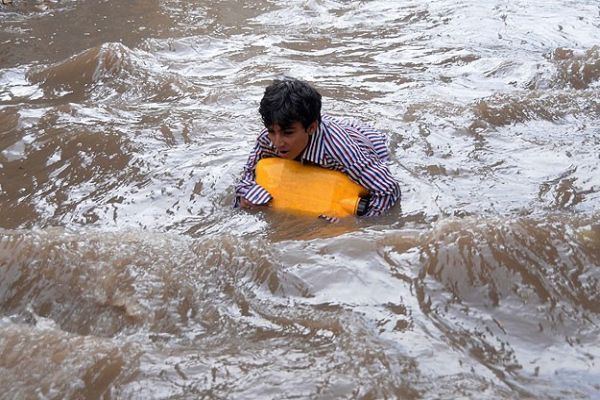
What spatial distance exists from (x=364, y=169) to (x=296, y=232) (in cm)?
53

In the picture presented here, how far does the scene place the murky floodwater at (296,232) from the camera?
264cm

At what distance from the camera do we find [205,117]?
5645 millimetres

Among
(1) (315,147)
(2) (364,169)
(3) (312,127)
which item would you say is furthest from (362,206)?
(3) (312,127)

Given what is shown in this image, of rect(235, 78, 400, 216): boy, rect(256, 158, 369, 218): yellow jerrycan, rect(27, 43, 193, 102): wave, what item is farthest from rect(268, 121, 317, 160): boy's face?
rect(27, 43, 193, 102): wave

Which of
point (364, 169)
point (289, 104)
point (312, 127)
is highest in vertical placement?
point (289, 104)

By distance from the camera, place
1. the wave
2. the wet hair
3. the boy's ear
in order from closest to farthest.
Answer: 1. the wet hair
2. the boy's ear
3. the wave

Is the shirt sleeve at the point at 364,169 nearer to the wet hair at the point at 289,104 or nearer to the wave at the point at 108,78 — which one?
the wet hair at the point at 289,104

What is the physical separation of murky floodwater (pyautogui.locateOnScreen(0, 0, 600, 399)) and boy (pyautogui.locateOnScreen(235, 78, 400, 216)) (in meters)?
0.15

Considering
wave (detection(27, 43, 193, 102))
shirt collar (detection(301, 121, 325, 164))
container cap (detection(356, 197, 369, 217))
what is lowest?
wave (detection(27, 43, 193, 102))

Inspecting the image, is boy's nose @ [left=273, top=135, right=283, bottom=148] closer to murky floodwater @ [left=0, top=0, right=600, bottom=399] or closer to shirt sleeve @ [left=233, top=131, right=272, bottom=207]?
shirt sleeve @ [left=233, top=131, right=272, bottom=207]

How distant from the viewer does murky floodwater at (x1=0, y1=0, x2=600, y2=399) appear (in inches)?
104

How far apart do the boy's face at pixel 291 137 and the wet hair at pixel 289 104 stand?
0.09ft

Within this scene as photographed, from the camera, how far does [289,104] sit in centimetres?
368

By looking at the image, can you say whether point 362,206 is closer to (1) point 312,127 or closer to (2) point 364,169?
(2) point 364,169
